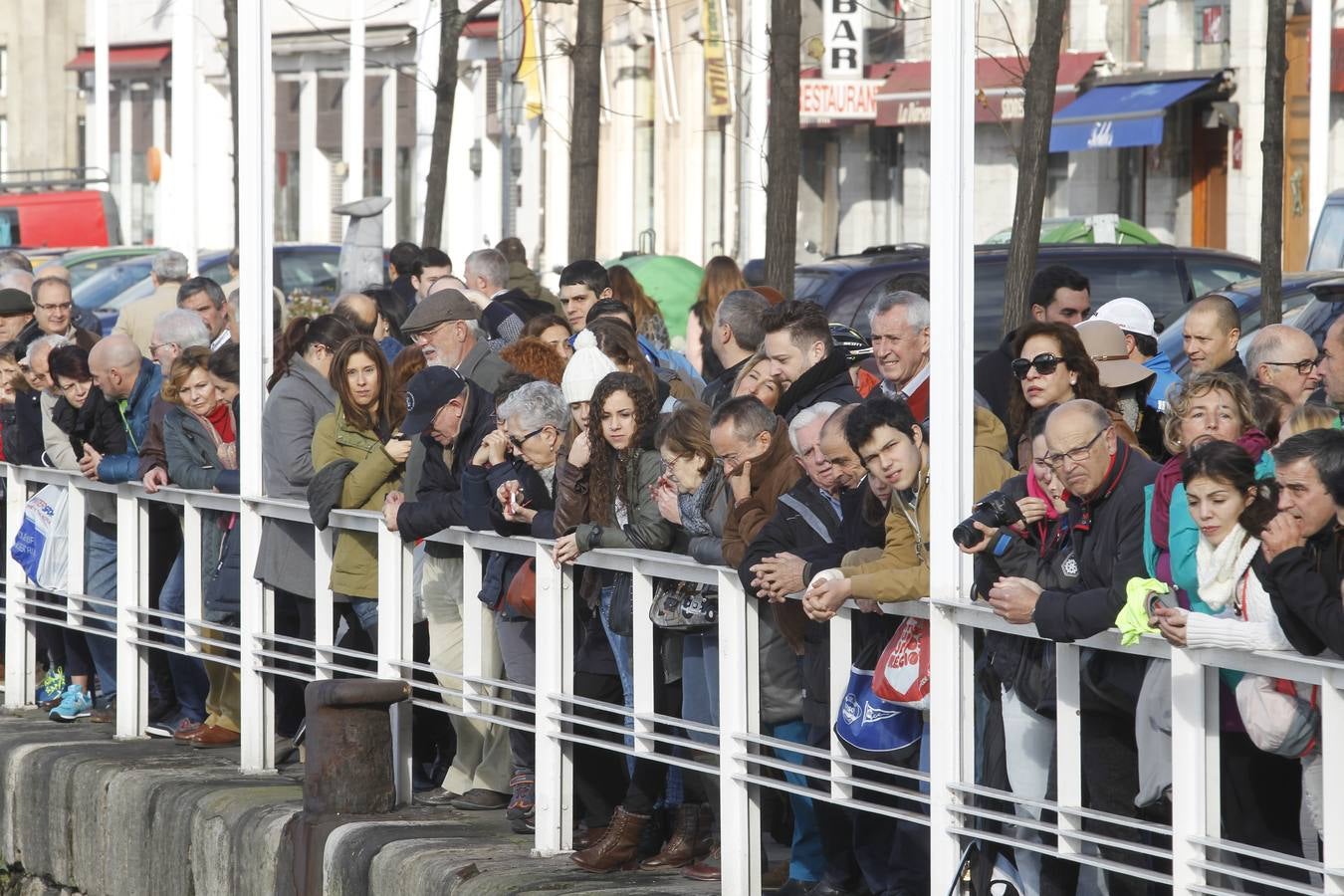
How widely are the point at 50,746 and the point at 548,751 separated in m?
3.49

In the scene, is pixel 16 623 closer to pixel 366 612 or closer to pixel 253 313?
pixel 253 313

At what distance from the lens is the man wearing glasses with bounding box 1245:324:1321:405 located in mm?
7711

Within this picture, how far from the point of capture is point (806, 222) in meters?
35.8

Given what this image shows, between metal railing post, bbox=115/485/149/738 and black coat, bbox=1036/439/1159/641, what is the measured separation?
5.66m

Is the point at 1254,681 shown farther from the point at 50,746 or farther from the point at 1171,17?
the point at 1171,17

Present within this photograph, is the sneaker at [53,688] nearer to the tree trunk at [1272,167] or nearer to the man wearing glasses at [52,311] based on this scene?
the man wearing glasses at [52,311]

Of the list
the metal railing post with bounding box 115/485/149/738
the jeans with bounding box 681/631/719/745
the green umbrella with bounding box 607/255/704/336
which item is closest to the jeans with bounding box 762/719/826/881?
the jeans with bounding box 681/631/719/745

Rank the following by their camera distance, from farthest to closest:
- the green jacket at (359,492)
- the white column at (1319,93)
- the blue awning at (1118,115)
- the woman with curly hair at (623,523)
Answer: the blue awning at (1118,115) < the white column at (1319,93) < the green jacket at (359,492) < the woman with curly hair at (623,523)

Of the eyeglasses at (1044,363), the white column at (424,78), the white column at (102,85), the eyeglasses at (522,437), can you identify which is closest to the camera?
the eyeglasses at (1044,363)

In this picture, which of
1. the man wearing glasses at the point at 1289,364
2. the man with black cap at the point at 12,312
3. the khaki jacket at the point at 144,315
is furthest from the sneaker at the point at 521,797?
the khaki jacket at the point at 144,315

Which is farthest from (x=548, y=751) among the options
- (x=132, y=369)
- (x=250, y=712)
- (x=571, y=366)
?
(x=132, y=369)

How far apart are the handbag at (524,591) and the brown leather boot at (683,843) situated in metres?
0.87

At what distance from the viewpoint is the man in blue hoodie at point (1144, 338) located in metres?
8.69

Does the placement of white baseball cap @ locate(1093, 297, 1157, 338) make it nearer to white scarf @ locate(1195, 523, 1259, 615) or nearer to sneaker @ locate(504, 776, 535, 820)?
sneaker @ locate(504, 776, 535, 820)
